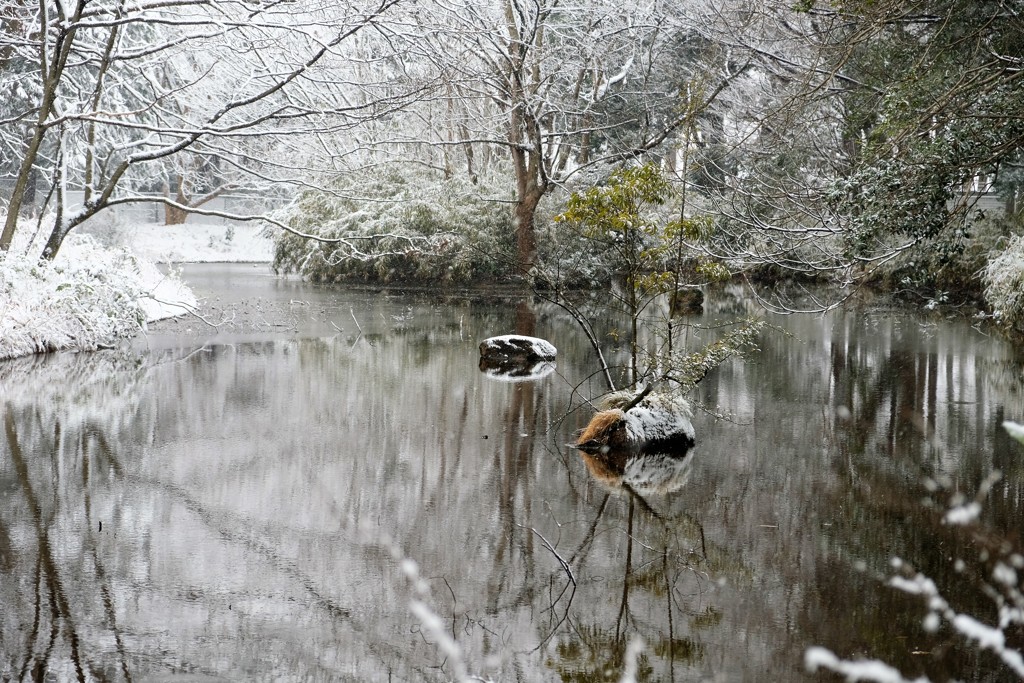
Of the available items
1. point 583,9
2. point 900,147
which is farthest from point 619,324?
point 900,147

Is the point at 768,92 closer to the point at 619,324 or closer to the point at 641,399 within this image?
the point at 619,324

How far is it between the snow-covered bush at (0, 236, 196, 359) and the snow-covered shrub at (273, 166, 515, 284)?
10.4 meters

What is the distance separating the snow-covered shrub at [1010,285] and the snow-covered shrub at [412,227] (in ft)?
38.9

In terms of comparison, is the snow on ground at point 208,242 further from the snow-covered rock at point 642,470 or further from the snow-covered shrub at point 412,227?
the snow-covered rock at point 642,470

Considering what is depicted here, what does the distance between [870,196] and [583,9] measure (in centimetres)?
1304

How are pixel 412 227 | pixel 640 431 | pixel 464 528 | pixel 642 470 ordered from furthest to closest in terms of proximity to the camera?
pixel 412 227, pixel 640 431, pixel 642 470, pixel 464 528

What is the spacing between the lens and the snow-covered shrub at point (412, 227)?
26953 millimetres

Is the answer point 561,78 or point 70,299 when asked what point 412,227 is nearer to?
point 561,78

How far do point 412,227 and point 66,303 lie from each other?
14.4 m

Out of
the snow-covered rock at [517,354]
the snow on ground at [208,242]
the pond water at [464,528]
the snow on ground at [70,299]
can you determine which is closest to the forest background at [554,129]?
the snow on ground at [70,299]

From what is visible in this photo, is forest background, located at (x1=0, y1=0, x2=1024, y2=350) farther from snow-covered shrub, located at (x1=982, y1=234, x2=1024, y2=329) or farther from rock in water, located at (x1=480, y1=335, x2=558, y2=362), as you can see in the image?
rock in water, located at (x1=480, y1=335, x2=558, y2=362)

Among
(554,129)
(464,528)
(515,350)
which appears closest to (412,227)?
(554,129)

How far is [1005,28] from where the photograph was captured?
35.3ft

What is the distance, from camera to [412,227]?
27500mm
